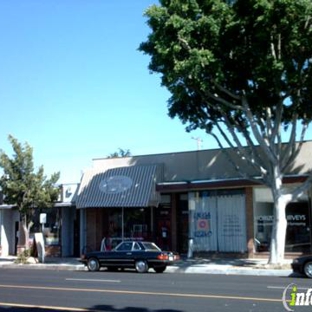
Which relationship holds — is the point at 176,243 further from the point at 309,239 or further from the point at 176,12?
the point at 176,12

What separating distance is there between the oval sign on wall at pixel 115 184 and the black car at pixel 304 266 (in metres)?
12.7

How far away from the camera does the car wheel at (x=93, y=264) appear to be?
22.8 meters

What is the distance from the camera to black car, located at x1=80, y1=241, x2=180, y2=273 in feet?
70.8

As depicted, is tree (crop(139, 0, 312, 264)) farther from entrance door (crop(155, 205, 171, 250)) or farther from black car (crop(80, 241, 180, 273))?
entrance door (crop(155, 205, 171, 250))

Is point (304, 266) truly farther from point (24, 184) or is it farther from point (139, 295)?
point (24, 184)

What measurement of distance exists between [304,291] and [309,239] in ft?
40.7

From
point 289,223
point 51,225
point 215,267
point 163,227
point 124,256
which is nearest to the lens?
point 124,256

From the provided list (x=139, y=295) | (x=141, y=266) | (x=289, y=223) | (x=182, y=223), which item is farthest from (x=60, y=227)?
(x=139, y=295)

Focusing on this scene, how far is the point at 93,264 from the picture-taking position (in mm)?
22922

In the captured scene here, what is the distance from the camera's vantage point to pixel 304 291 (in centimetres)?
1344

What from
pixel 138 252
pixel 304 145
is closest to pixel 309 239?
pixel 304 145

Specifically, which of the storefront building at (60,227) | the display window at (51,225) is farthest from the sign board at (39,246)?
the display window at (51,225)

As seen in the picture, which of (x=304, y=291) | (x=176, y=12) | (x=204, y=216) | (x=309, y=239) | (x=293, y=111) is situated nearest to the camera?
(x=304, y=291)

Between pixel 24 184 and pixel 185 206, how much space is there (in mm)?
8864
